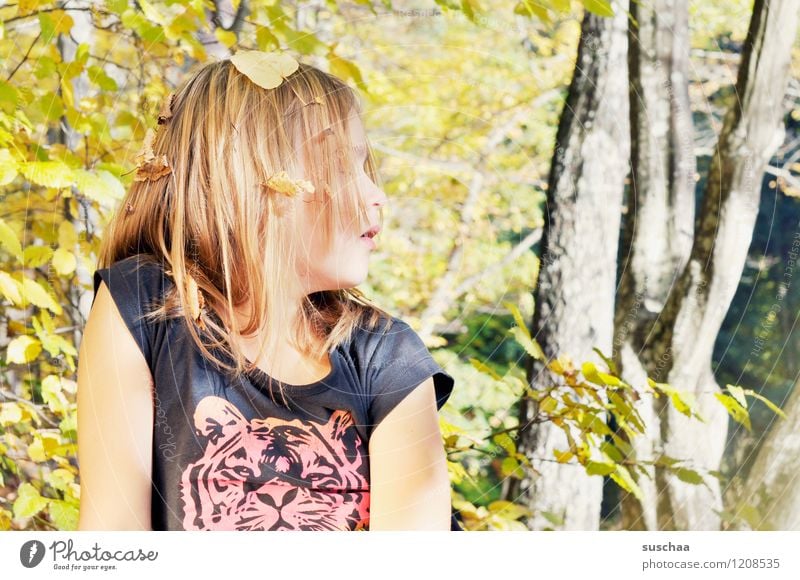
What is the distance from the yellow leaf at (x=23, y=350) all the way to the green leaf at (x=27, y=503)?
A: 128 mm

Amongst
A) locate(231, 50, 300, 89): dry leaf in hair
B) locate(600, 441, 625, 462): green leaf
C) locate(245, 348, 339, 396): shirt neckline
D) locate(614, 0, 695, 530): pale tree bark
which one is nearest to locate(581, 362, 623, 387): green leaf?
locate(600, 441, 625, 462): green leaf

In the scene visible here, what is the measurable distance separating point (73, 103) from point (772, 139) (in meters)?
0.80

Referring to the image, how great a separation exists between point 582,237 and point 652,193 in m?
0.11

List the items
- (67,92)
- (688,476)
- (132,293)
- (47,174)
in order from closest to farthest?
(132,293), (47,174), (67,92), (688,476)

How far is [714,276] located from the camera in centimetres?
99

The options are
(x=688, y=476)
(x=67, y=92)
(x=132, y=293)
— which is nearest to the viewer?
(x=132, y=293)

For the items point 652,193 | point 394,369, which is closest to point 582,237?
point 652,193

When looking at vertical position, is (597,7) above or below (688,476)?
above

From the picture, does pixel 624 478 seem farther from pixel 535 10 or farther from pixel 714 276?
pixel 535 10

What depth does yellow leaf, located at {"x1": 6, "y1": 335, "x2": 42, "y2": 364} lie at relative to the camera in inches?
32.0

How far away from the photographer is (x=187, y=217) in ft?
2.15

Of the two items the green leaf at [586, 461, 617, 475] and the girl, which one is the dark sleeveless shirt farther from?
the green leaf at [586, 461, 617, 475]

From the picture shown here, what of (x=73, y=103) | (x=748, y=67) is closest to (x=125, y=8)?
(x=73, y=103)
